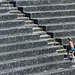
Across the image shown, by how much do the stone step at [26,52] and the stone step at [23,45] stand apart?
114mm

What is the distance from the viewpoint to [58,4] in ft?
38.1

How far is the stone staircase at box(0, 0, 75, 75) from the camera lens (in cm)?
794

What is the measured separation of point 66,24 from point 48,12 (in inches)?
32.1

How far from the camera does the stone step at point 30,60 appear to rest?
307 inches

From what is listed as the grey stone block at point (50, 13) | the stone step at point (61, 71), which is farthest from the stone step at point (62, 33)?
the stone step at point (61, 71)

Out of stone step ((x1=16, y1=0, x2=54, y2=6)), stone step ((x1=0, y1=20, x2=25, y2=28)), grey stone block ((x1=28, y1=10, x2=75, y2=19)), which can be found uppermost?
stone step ((x1=16, y1=0, x2=54, y2=6))

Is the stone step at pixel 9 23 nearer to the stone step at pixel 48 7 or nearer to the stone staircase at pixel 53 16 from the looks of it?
the stone staircase at pixel 53 16

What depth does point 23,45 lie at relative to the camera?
8.48 meters

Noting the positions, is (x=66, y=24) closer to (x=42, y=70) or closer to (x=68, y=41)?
(x=68, y=41)

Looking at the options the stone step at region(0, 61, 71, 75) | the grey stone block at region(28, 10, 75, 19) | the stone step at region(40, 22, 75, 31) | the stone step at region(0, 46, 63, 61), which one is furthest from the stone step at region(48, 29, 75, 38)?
the stone step at region(0, 61, 71, 75)

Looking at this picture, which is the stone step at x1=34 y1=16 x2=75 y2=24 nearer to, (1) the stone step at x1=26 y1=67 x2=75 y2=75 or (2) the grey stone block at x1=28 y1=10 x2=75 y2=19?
(2) the grey stone block at x1=28 y1=10 x2=75 y2=19

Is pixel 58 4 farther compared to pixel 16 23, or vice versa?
pixel 58 4

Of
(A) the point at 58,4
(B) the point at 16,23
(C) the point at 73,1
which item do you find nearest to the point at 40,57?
(B) the point at 16,23

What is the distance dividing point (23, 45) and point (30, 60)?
0.56 metres
